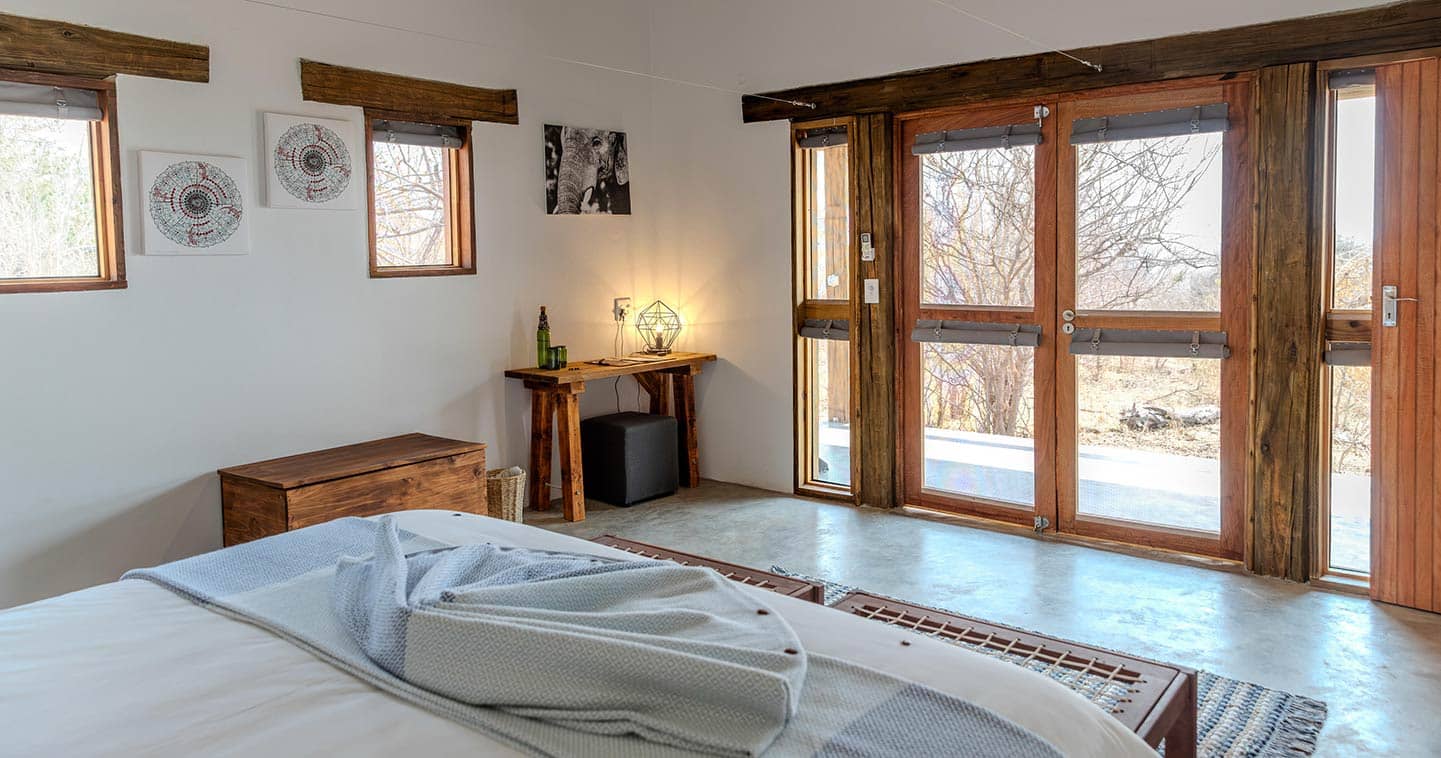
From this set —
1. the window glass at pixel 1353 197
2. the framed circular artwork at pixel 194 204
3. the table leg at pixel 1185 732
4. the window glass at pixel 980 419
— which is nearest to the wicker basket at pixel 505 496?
the framed circular artwork at pixel 194 204

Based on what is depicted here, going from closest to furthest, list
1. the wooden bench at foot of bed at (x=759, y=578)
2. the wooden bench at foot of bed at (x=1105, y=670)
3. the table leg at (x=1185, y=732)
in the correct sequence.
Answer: the wooden bench at foot of bed at (x=1105, y=670) → the table leg at (x=1185, y=732) → the wooden bench at foot of bed at (x=759, y=578)

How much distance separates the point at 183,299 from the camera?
4.03 m

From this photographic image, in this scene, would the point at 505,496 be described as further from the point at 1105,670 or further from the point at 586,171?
the point at 1105,670

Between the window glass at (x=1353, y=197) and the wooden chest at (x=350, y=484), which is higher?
the window glass at (x=1353, y=197)

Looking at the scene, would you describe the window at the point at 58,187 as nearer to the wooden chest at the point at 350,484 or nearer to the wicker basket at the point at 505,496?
the wooden chest at the point at 350,484

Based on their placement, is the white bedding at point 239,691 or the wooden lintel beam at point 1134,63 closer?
the white bedding at point 239,691

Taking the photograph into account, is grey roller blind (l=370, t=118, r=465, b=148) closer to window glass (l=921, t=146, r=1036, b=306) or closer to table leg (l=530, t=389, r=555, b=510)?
table leg (l=530, t=389, r=555, b=510)

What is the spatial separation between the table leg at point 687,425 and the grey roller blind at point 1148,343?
2.24m

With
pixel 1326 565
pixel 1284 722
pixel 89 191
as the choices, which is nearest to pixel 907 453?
pixel 1326 565

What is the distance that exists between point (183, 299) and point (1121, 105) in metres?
3.96

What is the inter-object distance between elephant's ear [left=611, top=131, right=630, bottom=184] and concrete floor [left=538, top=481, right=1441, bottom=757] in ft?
6.14

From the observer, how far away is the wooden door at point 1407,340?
3645 mm

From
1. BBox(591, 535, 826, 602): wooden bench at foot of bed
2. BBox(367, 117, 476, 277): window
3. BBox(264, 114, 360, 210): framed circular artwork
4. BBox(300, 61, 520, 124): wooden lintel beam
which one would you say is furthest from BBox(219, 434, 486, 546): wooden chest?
BBox(300, 61, 520, 124): wooden lintel beam

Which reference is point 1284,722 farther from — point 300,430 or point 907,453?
point 300,430
